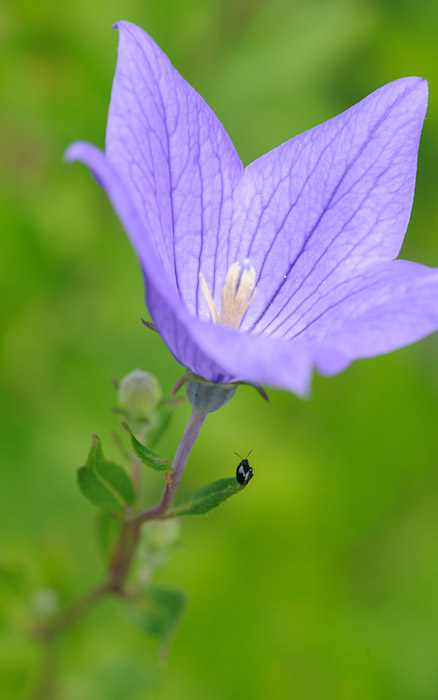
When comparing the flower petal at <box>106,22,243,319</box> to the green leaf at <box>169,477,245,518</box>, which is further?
the green leaf at <box>169,477,245,518</box>

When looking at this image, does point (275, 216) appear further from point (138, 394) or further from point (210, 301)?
point (138, 394)

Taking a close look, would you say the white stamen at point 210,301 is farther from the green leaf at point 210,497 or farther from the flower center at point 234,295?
the green leaf at point 210,497

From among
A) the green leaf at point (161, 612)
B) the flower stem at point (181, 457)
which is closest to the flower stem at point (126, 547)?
the flower stem at point (181, 457)

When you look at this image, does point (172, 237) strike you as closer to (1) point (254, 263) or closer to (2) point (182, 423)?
(1) point (254, 263)

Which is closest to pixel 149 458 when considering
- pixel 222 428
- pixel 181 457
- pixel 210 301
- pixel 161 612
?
pixel 181 457

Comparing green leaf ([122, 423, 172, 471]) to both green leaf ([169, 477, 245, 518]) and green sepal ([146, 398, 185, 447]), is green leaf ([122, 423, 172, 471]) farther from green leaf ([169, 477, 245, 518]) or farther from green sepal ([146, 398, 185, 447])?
green sepal ([146, 398, 185, 447])

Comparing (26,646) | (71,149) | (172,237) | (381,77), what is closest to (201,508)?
(172,237)

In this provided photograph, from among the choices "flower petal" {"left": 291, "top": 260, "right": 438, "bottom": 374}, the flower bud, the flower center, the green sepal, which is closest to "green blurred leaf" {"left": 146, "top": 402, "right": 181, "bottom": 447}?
the green sepal
